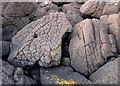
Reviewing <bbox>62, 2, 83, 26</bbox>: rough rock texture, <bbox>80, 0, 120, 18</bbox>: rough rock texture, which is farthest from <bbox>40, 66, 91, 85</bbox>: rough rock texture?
<bbox>80, 0, 120, 18</bbox>: rough rock texture

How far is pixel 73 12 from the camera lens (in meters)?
5.30

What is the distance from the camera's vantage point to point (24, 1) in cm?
527

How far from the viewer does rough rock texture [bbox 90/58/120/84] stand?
13.6 ft

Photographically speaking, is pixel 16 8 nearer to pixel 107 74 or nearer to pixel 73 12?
pixel 73 12

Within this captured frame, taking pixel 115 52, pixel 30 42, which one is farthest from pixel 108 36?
pixel 30 42

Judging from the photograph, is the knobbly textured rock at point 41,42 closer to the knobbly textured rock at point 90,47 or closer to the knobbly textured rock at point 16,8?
the knobbly textured rock at point 90,47

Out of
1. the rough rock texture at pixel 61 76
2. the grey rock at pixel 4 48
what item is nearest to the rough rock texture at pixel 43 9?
the grey rock at pixel 4 48

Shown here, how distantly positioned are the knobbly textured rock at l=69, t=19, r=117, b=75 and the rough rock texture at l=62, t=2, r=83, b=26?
1.41ft

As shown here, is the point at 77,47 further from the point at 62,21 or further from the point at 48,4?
the point at 48,4

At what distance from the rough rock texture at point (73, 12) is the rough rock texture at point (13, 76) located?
A: 4.47 ft

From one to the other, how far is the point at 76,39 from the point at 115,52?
62 centimetres

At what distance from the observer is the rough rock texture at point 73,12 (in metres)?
5.14

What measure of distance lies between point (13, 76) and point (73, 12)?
177 cm

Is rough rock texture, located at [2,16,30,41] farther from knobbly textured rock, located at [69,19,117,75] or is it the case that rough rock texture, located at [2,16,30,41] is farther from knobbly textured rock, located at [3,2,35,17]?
knobbly textured rock, located at [69,19,117,75]
